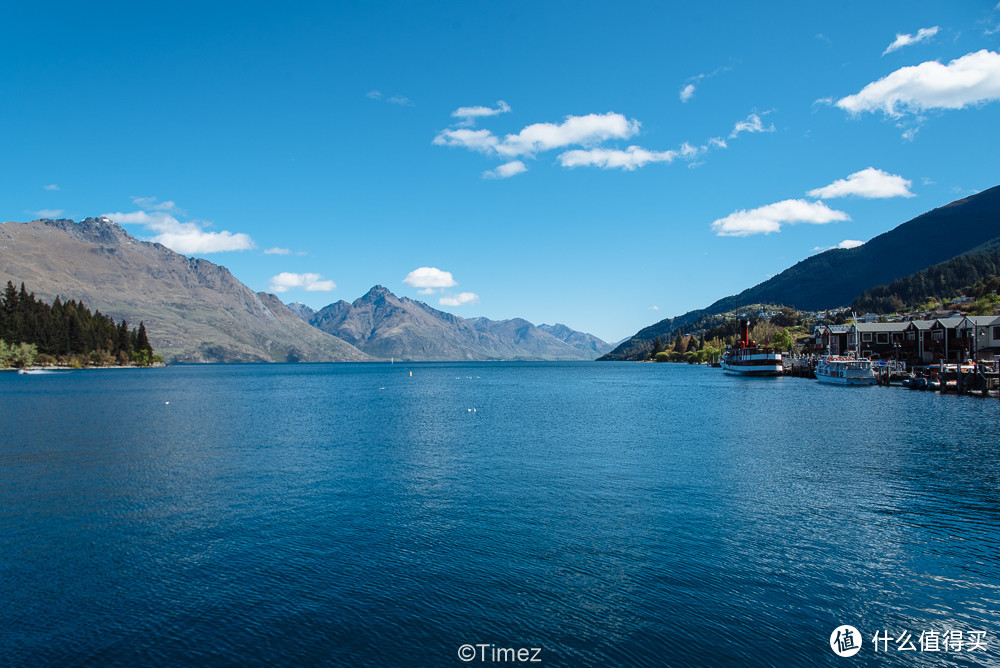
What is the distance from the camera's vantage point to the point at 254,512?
1166 inches

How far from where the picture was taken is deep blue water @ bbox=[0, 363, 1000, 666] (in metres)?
16.6

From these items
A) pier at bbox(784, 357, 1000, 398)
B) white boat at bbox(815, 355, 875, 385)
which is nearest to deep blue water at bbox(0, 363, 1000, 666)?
pier at bbox(784, 357, 1000, 398)

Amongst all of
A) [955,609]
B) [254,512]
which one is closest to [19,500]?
[254,512]

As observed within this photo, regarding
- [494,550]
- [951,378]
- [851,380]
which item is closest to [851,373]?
[851,380]

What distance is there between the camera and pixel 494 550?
77.6 feet

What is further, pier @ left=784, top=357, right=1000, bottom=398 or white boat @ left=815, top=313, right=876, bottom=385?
white boat @ left=815, top=313, right=876, bottom=385

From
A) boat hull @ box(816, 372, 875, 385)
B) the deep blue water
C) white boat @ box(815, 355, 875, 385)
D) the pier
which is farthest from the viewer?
white boat @ box(815, 355, 875, 385)

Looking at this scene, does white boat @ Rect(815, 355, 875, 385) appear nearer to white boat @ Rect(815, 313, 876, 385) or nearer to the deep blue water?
white boat @ Rect(815, 313, 876, 385)

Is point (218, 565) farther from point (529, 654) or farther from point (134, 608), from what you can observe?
point (529, 654)

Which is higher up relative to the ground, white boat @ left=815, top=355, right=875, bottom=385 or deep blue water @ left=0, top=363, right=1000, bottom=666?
white boat @ left=815, top=355, right=875, bottom=385

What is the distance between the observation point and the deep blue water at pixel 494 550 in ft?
54.5

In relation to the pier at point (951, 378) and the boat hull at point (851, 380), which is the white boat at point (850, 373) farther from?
the pier at point (951, 378)

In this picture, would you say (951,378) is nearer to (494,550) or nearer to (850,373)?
(850,373)

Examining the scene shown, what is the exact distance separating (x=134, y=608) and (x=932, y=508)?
125 ft
